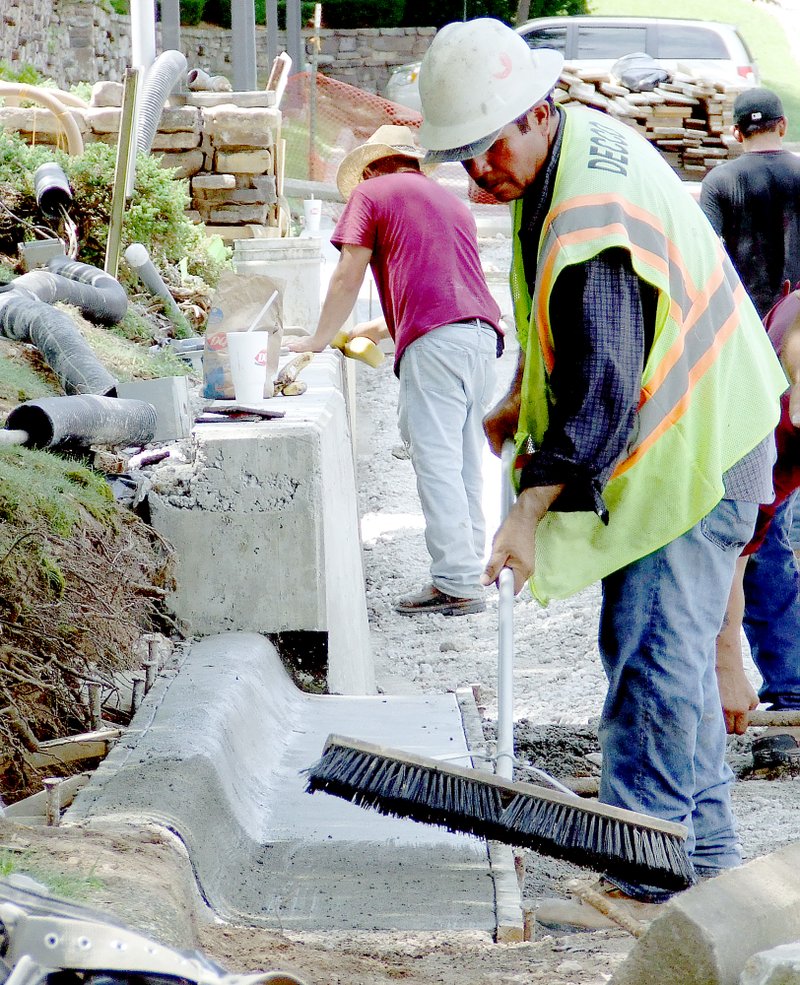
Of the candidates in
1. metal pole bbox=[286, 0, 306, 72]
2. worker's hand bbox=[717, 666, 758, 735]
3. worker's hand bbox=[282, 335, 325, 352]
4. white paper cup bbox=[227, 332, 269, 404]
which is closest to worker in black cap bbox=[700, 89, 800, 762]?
worker's hand bbox=[717, 666, 758, 735]

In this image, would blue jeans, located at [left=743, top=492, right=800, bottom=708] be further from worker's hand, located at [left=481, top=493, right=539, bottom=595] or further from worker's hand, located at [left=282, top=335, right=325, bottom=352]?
worker's hand, located at [left=282, top=335, right=325, bottom=352]

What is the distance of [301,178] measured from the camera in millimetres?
17266

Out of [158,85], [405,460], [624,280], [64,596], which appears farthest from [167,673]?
[158,85]

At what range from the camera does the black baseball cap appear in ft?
20.0

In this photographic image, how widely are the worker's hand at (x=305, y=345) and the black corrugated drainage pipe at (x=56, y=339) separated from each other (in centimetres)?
100

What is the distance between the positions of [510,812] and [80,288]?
4.31 m

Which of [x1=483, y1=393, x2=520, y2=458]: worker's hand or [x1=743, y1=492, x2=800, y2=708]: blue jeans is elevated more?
[x1=483, y1=393, x2=520, y2=458]: worker's hand

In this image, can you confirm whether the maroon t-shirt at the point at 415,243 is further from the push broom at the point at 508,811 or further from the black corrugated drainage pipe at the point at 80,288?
the push broom at the point at 508,811

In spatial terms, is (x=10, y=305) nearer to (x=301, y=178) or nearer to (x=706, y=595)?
(x=706, y=595)

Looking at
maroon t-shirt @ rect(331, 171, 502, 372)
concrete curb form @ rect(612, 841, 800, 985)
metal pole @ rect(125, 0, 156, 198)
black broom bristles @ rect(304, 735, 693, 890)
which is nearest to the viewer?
concrete curb form @ rect(612, 841, 800, 985)

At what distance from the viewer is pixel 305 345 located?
5.60 m

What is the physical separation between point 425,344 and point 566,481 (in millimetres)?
3216

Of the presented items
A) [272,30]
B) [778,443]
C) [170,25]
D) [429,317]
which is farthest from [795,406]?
[272,30]

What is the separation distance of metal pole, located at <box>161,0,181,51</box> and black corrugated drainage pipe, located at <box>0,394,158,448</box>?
7.55 metres
